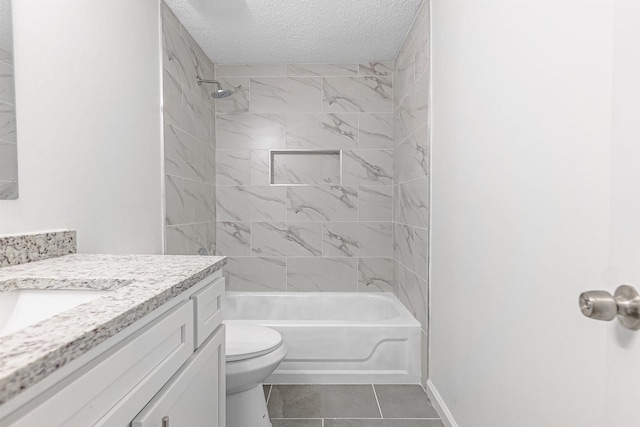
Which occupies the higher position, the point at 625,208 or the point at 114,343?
the point at 625,208

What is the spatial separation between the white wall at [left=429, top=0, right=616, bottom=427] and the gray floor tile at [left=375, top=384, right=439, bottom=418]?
22 cm

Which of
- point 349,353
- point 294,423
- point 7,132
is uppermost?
point 7,132

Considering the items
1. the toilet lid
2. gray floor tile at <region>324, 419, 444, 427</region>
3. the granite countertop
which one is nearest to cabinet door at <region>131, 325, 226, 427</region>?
the granite countertop

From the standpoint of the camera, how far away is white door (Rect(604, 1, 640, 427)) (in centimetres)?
55

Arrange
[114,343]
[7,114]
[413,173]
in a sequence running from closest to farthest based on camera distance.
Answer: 1. [114,343]
2. [7,114]
3. [413,173]

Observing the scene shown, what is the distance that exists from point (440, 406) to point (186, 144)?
2.18 metres

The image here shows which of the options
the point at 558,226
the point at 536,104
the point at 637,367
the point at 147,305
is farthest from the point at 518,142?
the point at 147,305

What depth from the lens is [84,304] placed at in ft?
2.02

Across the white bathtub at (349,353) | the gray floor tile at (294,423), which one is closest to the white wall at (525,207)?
the white bathtub at (349,353)

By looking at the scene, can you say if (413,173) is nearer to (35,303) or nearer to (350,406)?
(350,406)

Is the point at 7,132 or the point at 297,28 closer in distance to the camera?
the point at 7,132

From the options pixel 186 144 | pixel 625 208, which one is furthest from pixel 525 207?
pixel 186 144

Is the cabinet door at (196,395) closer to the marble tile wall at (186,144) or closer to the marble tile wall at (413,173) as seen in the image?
the marble tile wall at (186,144)

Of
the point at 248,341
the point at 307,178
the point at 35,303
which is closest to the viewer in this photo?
the point at 35,303
